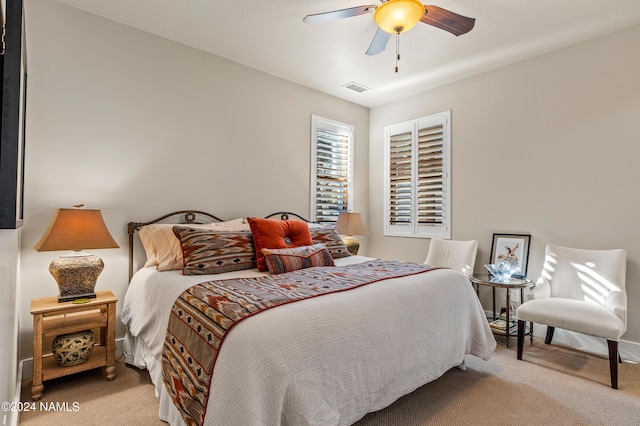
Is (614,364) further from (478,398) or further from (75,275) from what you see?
(75,275)

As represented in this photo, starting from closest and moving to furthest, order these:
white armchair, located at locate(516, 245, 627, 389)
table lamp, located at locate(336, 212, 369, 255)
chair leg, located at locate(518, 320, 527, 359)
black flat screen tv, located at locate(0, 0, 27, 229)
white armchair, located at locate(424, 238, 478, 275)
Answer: black flat screen tv, located at locate(0, 0, 27, 229)
white armchair, located at locate(516, 245, 627, 389)
chair leg, located at locate(518, 320, 527, 359)
white armchair, located at locate(424, 238, 478, 275)
table lamp, located at locate(336, 212, 369, 255)

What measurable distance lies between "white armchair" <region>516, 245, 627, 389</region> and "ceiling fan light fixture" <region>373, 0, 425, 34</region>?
2449mm

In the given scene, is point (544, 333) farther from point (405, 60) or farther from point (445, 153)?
point (405, 60)

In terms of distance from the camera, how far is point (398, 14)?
84.4 inches

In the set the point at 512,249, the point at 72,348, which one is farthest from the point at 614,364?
the point at 72,348

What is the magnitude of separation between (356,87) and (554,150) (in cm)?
231

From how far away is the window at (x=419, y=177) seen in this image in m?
4.23

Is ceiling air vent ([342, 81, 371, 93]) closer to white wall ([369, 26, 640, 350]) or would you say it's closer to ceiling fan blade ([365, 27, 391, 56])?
white wall ([369, 26, 640, 350])

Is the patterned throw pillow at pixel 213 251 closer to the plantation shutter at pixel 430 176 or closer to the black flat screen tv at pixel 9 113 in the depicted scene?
the black flat screen tv at pixel 9 113

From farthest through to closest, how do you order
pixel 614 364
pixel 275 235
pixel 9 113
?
1. pixel 275 235
2. pixel 614 364
3. pixel 9 113

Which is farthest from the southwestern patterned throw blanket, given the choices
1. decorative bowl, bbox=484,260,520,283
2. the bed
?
decorative bowl, bbox=484,260,520,283

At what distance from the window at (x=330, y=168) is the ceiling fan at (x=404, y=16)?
2.10 m

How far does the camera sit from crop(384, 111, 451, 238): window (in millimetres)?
4227

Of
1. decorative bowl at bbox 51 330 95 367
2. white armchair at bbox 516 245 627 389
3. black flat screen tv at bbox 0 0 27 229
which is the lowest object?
decorative bowl at bbox 51 330 95 367
